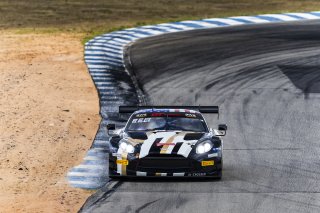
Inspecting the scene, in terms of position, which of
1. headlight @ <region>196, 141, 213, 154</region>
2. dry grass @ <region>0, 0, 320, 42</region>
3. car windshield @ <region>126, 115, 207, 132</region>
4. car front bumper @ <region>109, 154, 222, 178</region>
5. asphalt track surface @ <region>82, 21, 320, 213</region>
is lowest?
dry grass @ <region>0, 0, 320, 42</region>

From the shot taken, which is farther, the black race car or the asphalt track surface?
the black race car

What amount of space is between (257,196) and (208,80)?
490 inches

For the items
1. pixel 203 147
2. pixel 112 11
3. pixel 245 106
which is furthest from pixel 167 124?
pixel 112 11

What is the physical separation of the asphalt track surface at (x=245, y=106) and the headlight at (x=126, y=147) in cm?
58

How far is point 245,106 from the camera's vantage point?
24.5 m

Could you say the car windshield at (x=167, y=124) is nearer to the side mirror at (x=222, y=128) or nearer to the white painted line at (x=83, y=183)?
the side mirror at (x=222, y=128)

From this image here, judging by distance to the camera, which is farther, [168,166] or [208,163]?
[208,163]

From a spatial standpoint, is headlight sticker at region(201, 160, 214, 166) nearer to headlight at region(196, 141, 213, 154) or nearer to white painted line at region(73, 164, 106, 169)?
headlight at region(196, 141, 213, 154)

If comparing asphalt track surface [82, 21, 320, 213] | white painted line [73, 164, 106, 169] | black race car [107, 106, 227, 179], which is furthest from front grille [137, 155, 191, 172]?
white painted line [73, 164, 106, 169]

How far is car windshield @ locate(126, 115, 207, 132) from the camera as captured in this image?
58.7 ft

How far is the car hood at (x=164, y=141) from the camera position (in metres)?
16.8

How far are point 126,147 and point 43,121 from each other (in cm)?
602

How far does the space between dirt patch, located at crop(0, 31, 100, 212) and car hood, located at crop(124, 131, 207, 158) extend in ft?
4.55

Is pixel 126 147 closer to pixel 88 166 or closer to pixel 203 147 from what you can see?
pixel 203 147
